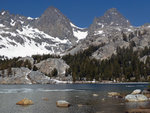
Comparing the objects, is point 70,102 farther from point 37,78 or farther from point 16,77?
point 16,77

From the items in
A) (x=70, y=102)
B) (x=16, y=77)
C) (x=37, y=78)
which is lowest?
(x=70, y=102)

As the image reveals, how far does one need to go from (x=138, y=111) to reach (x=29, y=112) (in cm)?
1834

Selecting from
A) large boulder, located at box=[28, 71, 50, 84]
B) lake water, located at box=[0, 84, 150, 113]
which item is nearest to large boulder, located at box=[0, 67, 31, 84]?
large boulder, located at box=[28, 71, 50, 84]

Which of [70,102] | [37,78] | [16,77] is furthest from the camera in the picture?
[37,78]

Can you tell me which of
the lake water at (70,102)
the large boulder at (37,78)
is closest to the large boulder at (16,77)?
the large boulder at (37,78)

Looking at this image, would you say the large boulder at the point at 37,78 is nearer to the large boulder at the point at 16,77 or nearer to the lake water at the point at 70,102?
the large boulder at the point at 16,77

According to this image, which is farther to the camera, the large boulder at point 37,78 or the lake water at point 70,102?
the large boulder at point 37,78

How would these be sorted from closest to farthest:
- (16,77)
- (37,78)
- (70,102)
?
(70,102) < (16,77) < (37,78)

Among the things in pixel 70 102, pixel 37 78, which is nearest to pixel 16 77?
pixel 37 78

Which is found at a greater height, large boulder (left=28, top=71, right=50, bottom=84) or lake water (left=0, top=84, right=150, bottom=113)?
large boulder (left=28, top=71, right=50, bottom=84)

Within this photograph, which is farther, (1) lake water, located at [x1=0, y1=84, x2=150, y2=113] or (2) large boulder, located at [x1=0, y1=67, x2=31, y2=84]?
(2) large boulder, located at [x1=0, y1=67, x2=31, y2=84]

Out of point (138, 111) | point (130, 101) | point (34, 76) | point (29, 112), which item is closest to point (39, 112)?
point (29, 112)

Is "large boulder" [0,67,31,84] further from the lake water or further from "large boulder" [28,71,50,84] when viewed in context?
the lake water

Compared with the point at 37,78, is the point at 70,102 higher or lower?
lower
